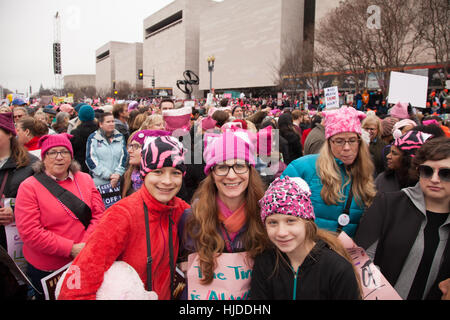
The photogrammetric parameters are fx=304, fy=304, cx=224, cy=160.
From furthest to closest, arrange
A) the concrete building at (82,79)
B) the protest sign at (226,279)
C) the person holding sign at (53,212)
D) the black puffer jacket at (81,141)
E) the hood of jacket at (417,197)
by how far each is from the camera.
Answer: the concrete building at (82,79) → the black puffer jacket at (81,141) → the person holding sign at (53,212) → the hood of jacket at (417,197) → the protest sign at (226,279)

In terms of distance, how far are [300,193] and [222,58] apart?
58.5 meters

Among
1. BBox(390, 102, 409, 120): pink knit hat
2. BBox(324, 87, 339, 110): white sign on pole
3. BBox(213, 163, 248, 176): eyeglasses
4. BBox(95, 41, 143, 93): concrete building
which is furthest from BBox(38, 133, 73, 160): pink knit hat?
BBox(95, 41, 143, 93): concrete building

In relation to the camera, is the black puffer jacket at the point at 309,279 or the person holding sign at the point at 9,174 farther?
the person holding sign at the point at 9,174

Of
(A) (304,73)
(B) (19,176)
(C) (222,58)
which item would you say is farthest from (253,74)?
(B) (19,176)

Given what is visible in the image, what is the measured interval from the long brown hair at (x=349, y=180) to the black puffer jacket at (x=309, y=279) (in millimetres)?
867

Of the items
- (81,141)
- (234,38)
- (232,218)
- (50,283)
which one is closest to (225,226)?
(232,218)

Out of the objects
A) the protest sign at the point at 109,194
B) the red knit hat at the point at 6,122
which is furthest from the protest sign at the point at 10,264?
the protest sign at the point at 109,194

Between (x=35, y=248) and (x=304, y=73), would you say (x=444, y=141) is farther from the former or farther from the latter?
(x=304, y=73)

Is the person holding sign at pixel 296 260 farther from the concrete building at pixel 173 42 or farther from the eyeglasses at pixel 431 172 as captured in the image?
the concrete building at pixel 173 42

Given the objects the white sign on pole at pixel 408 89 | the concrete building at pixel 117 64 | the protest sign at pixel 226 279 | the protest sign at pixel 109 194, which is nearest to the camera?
the protest sign at pixel 226 279

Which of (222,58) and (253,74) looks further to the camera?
→ (222,58)

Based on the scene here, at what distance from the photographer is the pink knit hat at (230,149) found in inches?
83.8

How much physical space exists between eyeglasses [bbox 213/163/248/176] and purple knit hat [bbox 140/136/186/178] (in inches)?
10.7
